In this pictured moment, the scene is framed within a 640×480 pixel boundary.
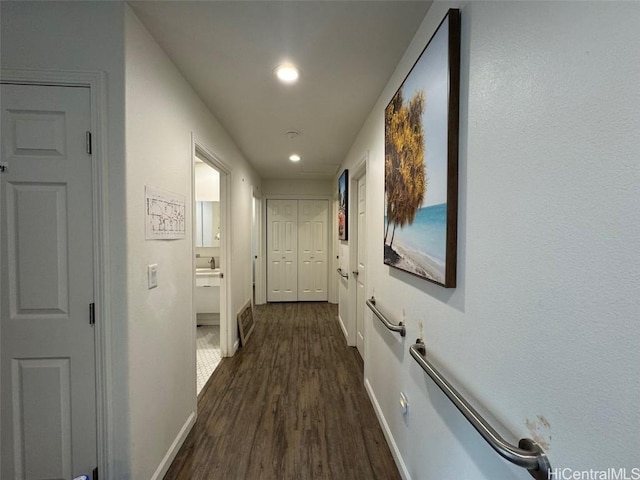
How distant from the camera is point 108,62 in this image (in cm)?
119

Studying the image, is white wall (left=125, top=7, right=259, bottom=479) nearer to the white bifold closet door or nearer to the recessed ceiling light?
the recessed ceiling light

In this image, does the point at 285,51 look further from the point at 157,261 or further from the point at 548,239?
the point at 548,239

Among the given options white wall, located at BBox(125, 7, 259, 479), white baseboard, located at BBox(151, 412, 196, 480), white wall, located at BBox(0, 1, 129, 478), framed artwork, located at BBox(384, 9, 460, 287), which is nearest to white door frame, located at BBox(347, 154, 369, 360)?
framed artwork, located at BBox(384, 9, 460, 287)

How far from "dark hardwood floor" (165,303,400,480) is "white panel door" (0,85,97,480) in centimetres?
68

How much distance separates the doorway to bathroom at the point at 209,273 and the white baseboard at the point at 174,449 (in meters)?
0.67

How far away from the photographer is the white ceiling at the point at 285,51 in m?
1.20

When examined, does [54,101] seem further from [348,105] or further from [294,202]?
[294,202]

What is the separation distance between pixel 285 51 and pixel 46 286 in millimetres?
1676

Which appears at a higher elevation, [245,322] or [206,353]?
[245,322]

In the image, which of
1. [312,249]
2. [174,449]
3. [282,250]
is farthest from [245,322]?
[312,249]

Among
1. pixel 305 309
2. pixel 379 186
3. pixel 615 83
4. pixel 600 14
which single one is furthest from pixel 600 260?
pixel 305 309

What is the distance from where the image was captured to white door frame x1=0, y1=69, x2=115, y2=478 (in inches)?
46.3

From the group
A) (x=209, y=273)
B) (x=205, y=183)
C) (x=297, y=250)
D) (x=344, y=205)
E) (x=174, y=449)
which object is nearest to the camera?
(x=174, y=449)

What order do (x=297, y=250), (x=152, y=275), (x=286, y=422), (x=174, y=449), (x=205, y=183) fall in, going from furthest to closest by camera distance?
(x=297, y=250) < (x=205, y=183) < (x=286, y=422) < (x=174, y=449) < (x=152, y=275)
